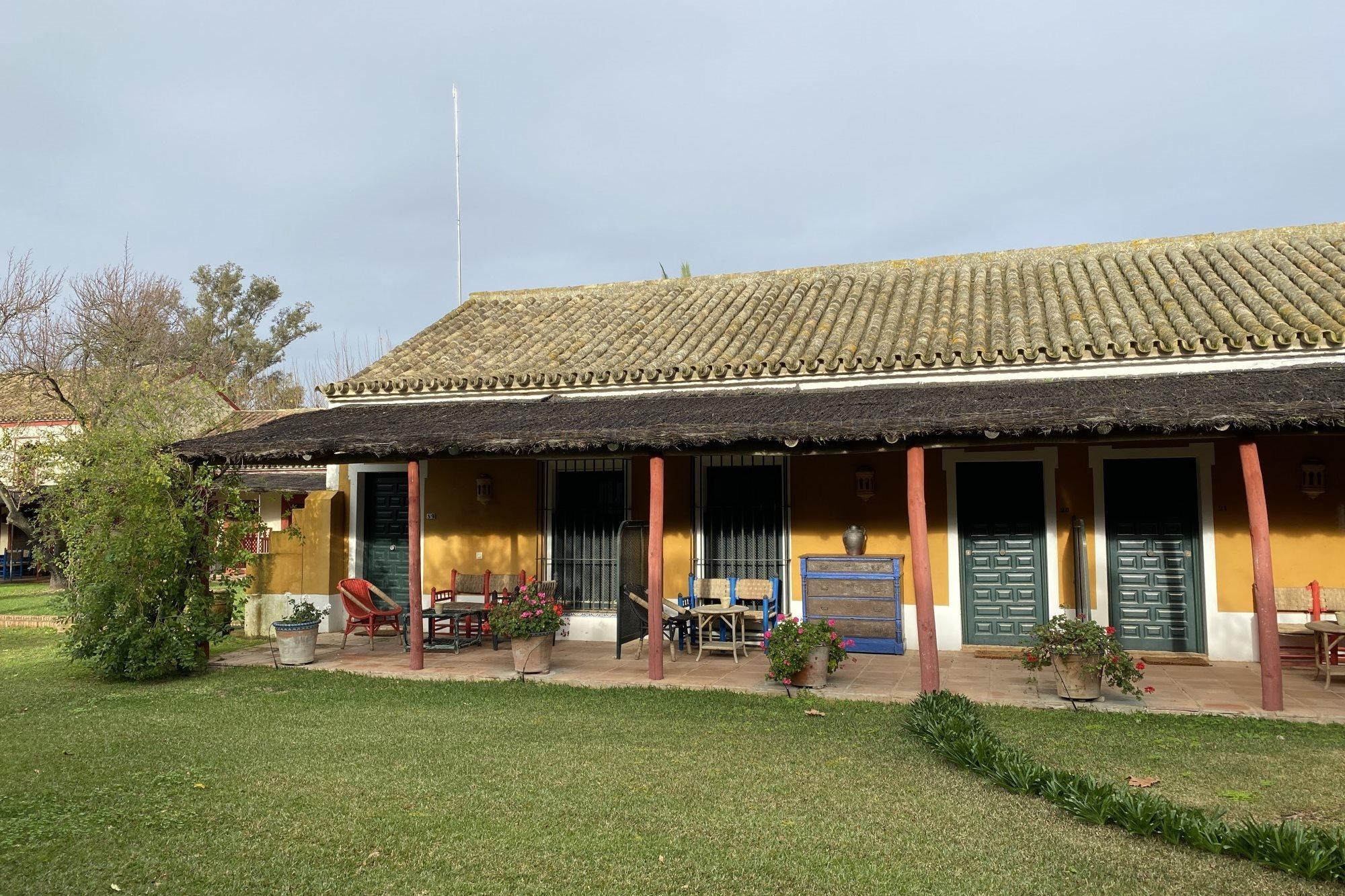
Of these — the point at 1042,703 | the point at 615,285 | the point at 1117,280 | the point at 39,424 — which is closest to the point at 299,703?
the point at 1042,703

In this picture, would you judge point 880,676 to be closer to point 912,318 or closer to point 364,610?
point 912,318

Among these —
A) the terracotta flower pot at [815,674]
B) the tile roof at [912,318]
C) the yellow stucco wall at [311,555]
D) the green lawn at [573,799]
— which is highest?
the tile roof at [912,318]

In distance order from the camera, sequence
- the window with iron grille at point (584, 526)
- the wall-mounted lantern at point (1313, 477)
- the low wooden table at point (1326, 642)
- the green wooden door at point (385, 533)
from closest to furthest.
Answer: the low wooden table at point (1326, 642), the wall-mounted lantern at point (1313, 477), the window with iron grille at point (584, 526), the green wooden door at point (385, 533)

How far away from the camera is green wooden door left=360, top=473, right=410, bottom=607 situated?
11.9m

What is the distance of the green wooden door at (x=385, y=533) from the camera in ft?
38.9

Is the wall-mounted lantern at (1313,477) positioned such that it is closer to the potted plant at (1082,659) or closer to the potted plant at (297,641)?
the potted plant at (1082,659)

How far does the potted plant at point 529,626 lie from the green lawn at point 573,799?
0.88 metres

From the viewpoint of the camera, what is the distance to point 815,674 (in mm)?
7812

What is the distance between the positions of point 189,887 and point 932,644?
5541 mm

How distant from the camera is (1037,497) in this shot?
32.1 feet

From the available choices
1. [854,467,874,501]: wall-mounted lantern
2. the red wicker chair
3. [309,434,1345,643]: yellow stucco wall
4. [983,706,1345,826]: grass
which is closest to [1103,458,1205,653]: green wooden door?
[309,434,1345,643]: yellow stucco wall

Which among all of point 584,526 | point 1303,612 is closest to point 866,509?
point 584,526

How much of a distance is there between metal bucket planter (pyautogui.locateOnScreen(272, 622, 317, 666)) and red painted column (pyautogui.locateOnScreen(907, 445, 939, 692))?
6150 millimetres

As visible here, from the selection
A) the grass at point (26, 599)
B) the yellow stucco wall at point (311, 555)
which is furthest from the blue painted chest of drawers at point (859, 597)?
the grass at point (26, 599)
